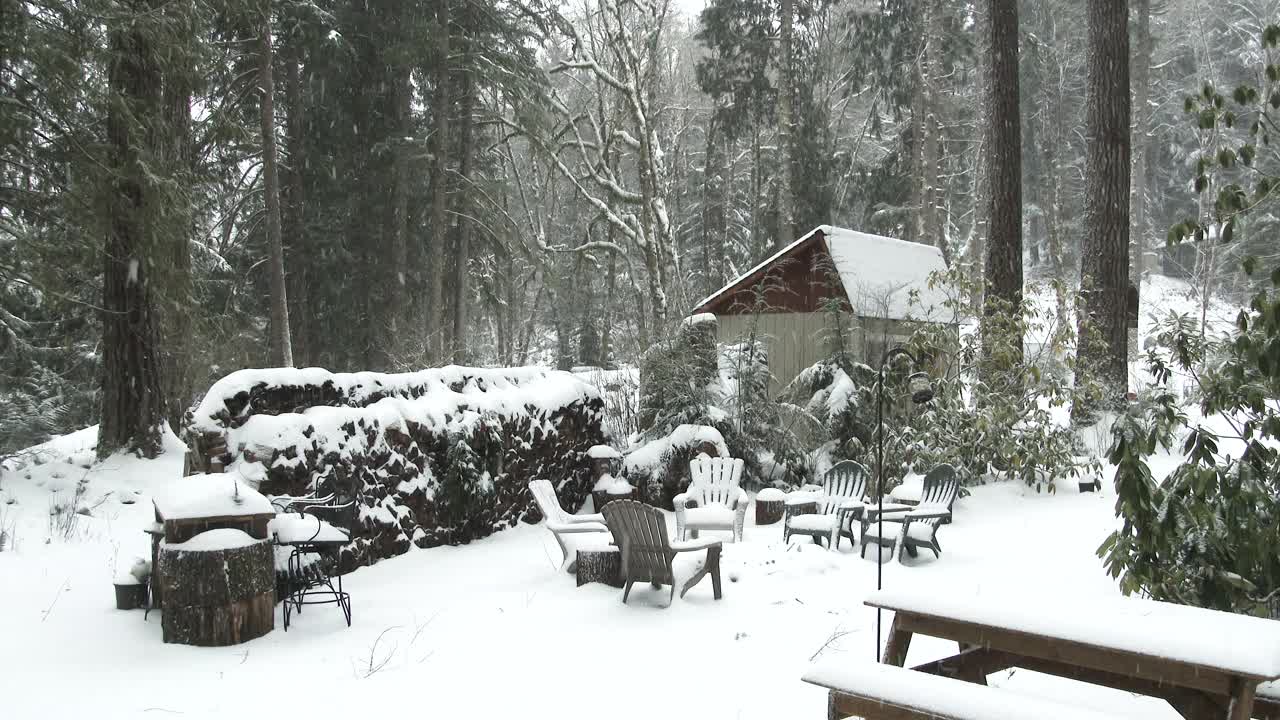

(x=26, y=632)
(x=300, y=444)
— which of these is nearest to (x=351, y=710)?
(x=26, y=632)

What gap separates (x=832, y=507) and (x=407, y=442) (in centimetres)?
405

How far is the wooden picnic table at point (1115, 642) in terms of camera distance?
2.76 meters

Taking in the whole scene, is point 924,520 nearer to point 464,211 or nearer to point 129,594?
point 129,594

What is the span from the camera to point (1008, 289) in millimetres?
10828

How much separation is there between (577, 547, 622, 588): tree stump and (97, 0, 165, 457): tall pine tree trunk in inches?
210

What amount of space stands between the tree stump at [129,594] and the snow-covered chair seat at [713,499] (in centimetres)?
435

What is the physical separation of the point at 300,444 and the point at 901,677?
525 centimetres

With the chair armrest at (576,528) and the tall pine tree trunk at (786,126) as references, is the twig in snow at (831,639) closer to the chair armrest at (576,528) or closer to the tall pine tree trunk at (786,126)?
the chair armrest at (576,528)

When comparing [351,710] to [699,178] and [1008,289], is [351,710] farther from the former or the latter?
[699,178]

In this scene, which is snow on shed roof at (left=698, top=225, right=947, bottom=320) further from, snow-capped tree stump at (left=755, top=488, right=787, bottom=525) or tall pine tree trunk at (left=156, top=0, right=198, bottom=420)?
tall pine tree trunk at (left=156, top=0, right=198, bottom=420)

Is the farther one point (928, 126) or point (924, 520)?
point (928, 126)

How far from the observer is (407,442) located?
7836mm

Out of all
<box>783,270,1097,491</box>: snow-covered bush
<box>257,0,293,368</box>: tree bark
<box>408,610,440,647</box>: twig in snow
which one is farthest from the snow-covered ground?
<box>257,0,293,368</box>: tree bark

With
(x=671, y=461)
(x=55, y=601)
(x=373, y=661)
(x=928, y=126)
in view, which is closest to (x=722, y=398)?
(x=671, y=461)
